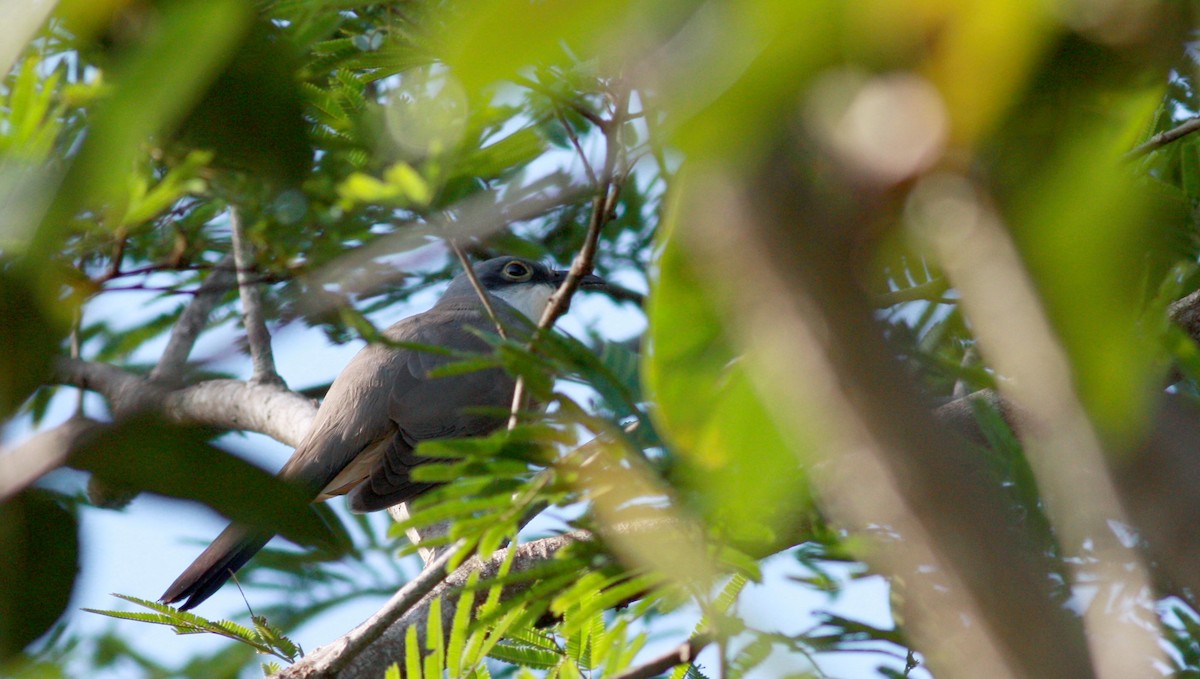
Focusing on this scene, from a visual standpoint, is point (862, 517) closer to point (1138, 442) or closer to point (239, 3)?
point (1138, 442)

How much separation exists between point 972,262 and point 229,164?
0.64 meters

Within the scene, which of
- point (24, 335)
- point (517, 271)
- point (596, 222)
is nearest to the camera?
point (24, 335)

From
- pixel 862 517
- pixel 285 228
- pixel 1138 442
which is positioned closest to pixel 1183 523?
pixel 1138 442

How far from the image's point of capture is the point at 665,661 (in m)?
1.81

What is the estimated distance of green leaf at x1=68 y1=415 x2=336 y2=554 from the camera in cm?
75

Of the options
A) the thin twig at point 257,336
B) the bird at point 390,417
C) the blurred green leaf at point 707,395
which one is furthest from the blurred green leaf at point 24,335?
the thin twig at point 257,336

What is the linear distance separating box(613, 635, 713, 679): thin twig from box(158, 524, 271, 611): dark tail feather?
2.97m

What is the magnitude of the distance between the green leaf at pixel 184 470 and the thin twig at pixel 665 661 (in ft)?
3.58

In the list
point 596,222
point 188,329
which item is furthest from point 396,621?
point 188,329

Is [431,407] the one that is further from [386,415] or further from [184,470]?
[184,470]

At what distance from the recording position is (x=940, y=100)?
1.85ft

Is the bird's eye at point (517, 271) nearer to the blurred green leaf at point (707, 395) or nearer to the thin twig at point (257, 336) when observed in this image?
the thin twig at point (257, 336)

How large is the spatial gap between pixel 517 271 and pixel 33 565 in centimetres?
675

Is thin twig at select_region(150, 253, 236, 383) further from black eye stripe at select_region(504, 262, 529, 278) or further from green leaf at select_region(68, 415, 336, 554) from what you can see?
green leaf at select_region(68, 415, 336, 554)
